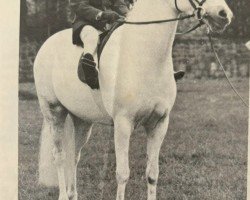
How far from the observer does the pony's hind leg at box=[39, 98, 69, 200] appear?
1.51 metres

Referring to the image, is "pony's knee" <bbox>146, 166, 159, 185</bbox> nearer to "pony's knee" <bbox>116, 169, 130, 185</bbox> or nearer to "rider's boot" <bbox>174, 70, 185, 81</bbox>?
"pony's knee" <bbox>116, 169, 130, 185</bbox>

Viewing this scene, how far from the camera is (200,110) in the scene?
1444 mm

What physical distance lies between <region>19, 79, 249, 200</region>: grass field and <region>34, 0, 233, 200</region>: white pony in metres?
0.04

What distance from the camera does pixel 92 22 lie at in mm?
1409

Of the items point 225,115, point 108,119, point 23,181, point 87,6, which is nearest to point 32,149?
point 23,181

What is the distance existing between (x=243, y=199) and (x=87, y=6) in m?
0.62

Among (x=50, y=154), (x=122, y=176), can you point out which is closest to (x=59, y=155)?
(x=50, y=154)

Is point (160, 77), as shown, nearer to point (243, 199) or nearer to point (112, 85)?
point (112, 85)

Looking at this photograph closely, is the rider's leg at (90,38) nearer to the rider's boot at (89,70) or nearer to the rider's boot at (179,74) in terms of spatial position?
the rider's boot at (89,70)

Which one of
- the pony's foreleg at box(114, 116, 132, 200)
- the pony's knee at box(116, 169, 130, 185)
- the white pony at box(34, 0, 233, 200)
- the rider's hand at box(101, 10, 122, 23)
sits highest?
the rider's hand at box(101, 10, 122, 23)

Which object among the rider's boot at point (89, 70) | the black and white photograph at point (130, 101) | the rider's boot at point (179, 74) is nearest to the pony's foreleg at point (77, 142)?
the black and white photograph at point (130, 101)

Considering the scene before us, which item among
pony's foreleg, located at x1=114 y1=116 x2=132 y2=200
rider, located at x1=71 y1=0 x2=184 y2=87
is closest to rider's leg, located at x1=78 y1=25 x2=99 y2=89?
rider, located at x1=71 y1=0 x2=184 y2=87

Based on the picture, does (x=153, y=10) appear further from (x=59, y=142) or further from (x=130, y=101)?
(x=59, y=142)

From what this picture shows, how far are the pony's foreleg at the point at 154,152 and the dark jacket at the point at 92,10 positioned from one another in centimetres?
28
